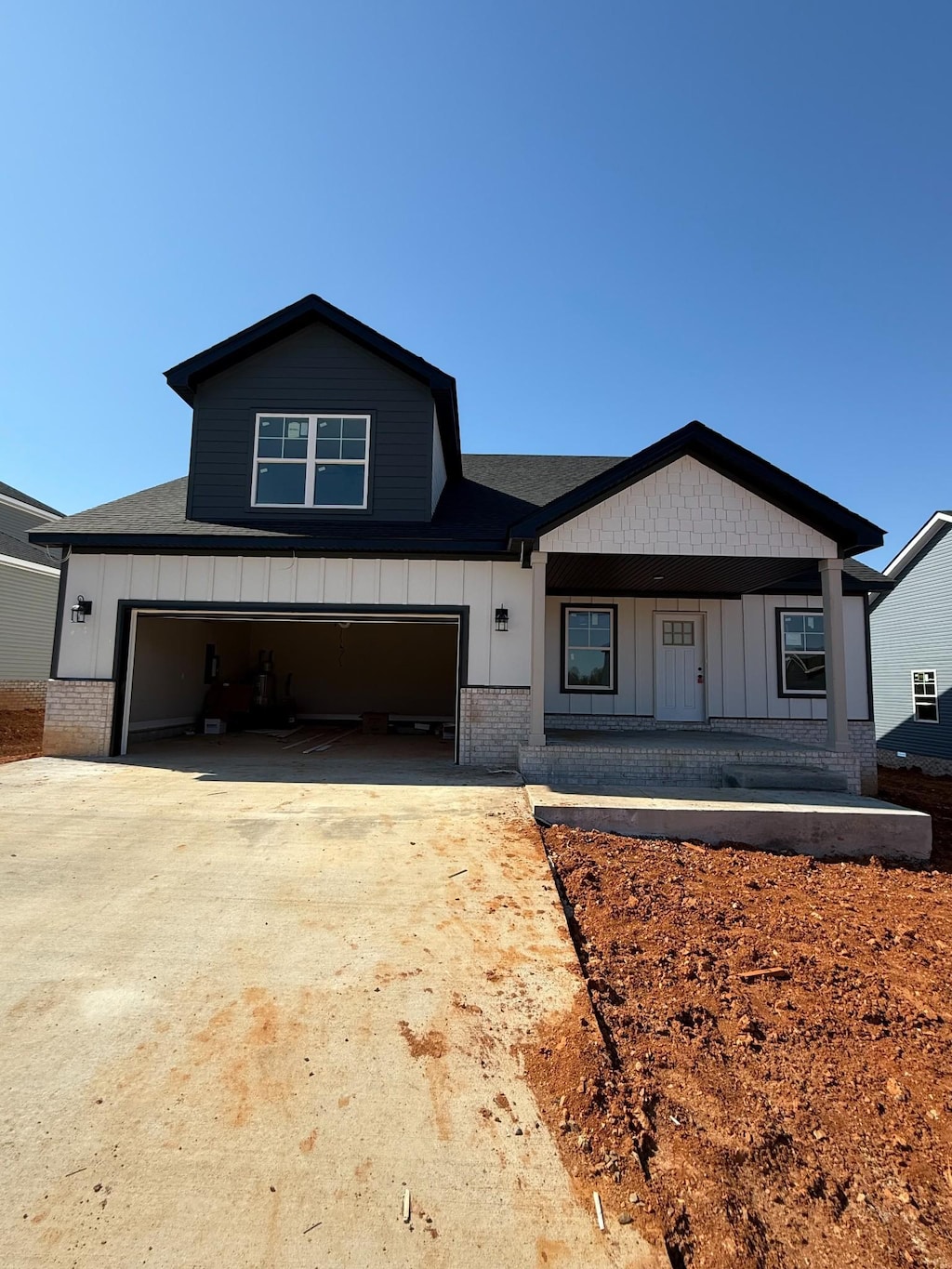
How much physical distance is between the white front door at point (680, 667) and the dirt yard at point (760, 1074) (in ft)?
20.0

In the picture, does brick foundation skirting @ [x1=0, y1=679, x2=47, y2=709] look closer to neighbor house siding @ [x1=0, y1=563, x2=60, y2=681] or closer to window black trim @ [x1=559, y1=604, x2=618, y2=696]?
neighbor house siding @ [x1=0, y1=563, x2=60, y2=681]

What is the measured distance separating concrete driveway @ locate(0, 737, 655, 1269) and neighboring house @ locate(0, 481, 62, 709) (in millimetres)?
11881

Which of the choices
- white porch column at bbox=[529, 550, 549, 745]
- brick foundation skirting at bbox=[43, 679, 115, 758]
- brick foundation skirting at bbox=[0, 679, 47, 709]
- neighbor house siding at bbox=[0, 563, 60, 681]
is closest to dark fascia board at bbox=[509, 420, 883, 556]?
white porch column at bbox=[529, 550, 549, 745]

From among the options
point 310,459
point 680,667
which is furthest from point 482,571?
point 680,667

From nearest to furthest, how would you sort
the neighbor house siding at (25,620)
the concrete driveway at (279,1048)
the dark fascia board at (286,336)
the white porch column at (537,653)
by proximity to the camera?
the concrete driveway at (279,1048) → the white porch column at (537,653) → the dark fascia board at (286,336) → the neighbor house siding at (25,620)

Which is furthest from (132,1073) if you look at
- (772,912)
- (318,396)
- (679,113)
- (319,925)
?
(679,113)

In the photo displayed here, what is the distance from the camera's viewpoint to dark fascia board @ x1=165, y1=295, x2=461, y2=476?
9.75 metres

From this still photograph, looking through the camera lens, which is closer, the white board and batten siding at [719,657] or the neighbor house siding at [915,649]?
the white board and batten siding at [719,657]

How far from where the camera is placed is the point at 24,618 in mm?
15594

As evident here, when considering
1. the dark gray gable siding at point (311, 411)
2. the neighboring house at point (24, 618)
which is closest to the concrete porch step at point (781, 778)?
the dark gray gable siding at point (311, 411)

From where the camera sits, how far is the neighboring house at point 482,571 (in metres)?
→ 7.93

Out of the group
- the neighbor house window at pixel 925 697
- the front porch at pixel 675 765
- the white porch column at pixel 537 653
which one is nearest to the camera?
the front porch at pixel 675 765

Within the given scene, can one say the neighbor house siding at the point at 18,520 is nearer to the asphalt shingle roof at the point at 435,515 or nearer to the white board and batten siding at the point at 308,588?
the asphalt shingle roof at the point at 435,515

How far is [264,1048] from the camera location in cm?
273
